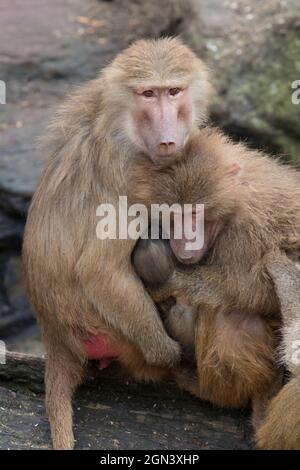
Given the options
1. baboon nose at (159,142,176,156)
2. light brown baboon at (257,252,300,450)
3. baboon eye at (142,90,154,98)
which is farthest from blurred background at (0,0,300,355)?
baboon nose at (159,142,176,156)

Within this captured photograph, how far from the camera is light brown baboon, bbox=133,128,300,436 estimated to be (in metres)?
5.08

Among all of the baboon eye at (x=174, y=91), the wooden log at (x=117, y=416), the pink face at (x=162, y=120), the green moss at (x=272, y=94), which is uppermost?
the green moss at (x=272, y=94)

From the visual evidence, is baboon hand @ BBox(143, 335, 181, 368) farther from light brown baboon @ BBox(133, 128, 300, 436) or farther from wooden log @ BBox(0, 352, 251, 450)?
wooden log @ BBox(0, 352, 251, 450)

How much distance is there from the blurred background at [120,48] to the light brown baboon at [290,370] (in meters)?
3.40

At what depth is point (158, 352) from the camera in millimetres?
5168

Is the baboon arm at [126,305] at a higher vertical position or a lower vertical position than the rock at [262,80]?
lower

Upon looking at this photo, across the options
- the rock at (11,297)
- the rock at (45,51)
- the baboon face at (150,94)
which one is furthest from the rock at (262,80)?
the baboon face at (150,94)

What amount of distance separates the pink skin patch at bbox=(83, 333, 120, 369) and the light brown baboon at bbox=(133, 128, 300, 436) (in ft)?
1.20

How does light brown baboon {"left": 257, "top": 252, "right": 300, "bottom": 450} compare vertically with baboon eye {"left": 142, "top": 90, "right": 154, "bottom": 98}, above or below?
below

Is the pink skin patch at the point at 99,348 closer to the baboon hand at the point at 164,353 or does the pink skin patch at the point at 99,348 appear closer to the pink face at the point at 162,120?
the baboon hand at the point at 164,353

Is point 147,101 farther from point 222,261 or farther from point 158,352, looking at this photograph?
point 158,352

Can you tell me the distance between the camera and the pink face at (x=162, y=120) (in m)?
5.00

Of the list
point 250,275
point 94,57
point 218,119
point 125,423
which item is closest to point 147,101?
point 250,275

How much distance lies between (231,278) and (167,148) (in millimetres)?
803
